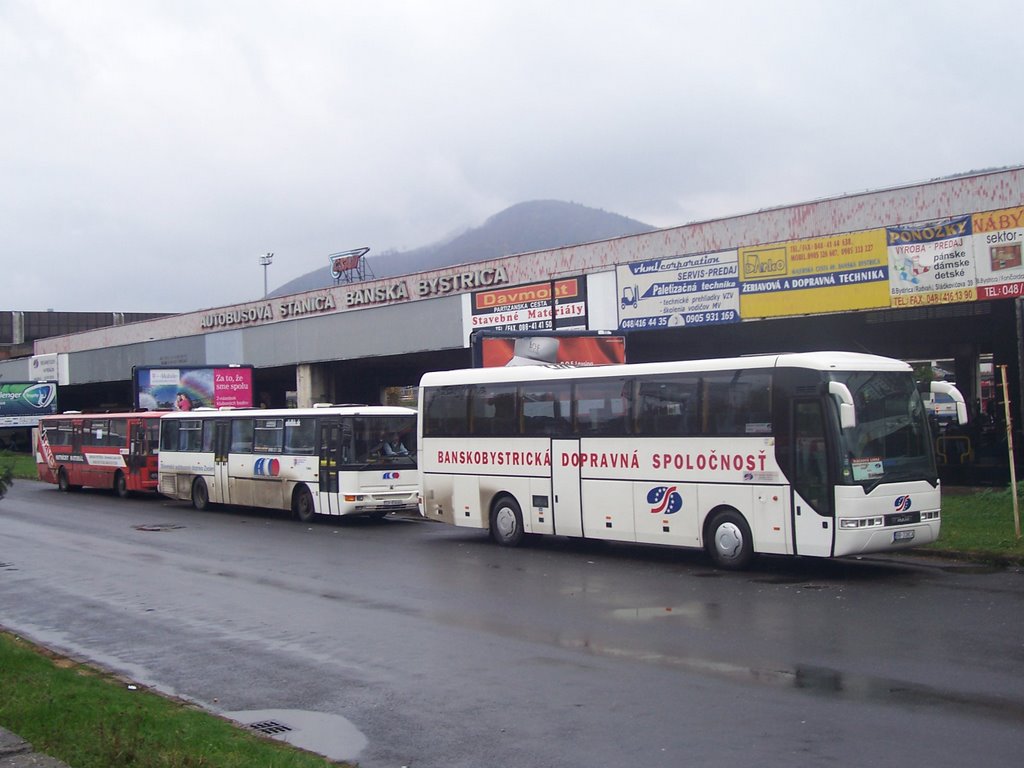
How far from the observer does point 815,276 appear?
24906 millimetres

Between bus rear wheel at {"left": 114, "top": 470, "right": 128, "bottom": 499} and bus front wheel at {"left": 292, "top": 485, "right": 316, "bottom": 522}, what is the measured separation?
1079 cm

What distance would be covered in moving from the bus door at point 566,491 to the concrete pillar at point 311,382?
88.6ft

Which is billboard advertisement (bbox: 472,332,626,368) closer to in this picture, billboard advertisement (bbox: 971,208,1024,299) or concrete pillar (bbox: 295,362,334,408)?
billboard advertisement (bbox: 971,208,1024,299)

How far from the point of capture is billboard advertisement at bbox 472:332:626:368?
22.9 m

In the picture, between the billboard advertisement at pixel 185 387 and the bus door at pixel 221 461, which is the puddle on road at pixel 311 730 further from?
the billboard advertisement at pixel 185 387

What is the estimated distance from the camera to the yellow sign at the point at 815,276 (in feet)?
78.3

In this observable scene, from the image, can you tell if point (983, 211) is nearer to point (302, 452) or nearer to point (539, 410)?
point (539, 410)

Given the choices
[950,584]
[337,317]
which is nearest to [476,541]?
[950,584]

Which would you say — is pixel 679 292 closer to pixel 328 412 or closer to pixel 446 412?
pixel 328 412

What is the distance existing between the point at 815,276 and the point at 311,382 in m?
24.2

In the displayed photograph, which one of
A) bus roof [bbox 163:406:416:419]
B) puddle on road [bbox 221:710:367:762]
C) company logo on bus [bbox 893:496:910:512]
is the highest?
bus roof [bbox 163:406:416:419]

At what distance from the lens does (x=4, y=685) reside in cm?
877

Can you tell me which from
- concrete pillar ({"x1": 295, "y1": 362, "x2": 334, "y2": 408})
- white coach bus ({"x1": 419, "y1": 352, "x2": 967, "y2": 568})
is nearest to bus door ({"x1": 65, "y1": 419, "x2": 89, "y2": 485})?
concrete pillar ({"x1": 295, "y1": 362, "x2": 334, "y2": 408})

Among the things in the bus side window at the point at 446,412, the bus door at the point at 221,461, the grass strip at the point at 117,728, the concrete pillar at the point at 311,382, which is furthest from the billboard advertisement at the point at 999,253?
the concrete pillar at the point at 311,382
